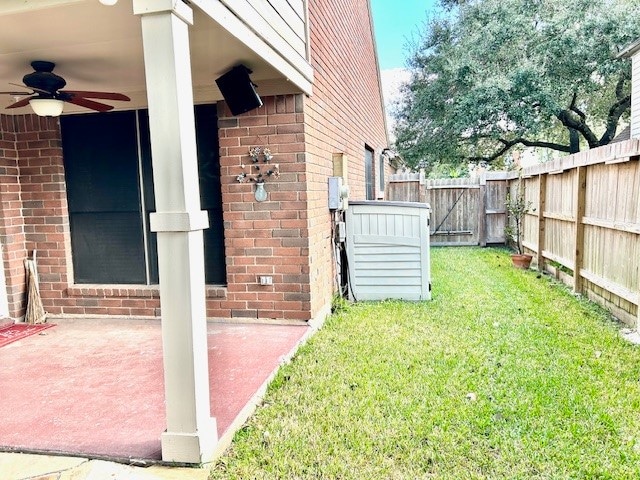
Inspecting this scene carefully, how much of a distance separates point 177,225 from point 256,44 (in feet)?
4.94

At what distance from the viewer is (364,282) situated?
18.2 feet

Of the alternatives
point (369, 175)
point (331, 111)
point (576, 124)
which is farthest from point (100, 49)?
point (576, 124)

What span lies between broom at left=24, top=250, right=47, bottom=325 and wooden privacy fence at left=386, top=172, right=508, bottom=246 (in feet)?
29.2

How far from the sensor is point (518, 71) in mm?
12742

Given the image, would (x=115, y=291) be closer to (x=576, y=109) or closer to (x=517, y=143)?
(x=517, y=143)

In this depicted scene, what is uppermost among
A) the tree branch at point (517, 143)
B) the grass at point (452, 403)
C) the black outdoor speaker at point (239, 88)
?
the tree branch at point (517, 143)

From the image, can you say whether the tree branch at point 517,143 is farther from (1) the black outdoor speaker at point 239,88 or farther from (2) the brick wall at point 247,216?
(1) the black outdoor speaker at point 239,88

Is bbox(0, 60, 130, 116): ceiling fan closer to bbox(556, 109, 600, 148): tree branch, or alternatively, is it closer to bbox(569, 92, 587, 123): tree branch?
bbox(569, 92, 587, 123): tree branch

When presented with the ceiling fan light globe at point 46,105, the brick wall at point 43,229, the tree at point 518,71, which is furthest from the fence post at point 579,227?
the tree at point 518,71

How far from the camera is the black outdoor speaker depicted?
3.57 meters

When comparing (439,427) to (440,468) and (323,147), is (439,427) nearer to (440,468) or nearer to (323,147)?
(440,468)

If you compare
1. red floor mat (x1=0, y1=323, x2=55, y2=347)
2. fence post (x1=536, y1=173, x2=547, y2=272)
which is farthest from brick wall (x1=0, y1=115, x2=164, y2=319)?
fence post (x1=536, y1=173, x2=547, y2=272)

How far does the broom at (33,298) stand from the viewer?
4.52 meters

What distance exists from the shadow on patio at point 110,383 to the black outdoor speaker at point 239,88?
2.01m
